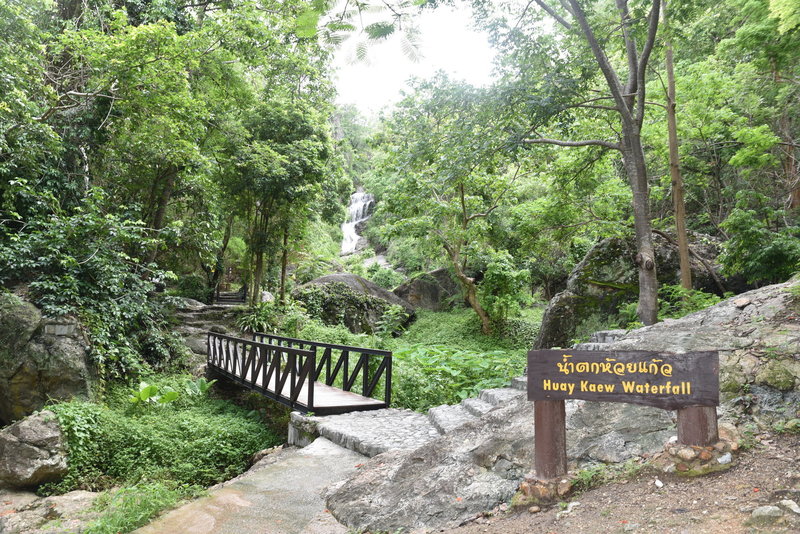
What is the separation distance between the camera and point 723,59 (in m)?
11.6

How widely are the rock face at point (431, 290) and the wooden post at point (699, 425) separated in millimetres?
17000

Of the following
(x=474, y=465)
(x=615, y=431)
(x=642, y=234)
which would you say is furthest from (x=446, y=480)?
(x=642, y=234)

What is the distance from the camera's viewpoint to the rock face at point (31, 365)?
884cm

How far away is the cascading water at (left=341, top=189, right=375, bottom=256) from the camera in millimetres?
32156

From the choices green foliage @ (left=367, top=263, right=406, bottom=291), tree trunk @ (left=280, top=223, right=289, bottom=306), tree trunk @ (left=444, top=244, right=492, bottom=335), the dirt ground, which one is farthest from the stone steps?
green foliage @ (left=367, top=263, right=406, bottom=291)

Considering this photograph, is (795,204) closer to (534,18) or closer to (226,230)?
(534,18)

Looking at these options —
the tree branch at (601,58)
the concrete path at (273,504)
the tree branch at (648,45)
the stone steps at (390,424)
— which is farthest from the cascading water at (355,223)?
the concrete path at (273,504)

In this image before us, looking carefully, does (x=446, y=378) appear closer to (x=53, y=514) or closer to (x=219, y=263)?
(x=53, y=514)

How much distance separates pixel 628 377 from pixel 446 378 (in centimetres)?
518

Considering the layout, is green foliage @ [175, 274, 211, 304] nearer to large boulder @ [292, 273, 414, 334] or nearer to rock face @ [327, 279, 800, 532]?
large boulder @ [292, 273, 414, 334]

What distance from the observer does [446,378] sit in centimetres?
799

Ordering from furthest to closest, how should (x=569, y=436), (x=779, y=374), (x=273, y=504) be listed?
(x=273, y=504) < (x=569, y=436) < (x=779, y=374)

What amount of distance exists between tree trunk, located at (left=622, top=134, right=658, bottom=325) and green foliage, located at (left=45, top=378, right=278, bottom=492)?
21.9 feet

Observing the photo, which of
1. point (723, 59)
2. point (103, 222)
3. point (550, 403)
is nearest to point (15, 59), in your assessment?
point (103, 222)
